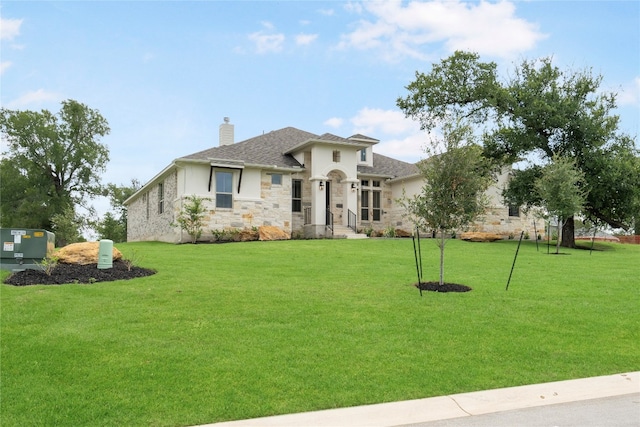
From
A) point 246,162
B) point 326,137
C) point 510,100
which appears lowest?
point 246,162

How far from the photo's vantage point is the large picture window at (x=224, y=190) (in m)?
22.8

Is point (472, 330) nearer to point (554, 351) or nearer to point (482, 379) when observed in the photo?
point (554, 351)

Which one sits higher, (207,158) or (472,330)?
(207,158)

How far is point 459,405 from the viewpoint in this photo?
4.82 meters

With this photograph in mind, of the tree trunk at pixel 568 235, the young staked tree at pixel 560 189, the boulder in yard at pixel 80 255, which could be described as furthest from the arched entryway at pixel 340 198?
the boulder in yard at pixel 80 255

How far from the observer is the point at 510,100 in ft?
78.2

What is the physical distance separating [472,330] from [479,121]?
70.5 feet

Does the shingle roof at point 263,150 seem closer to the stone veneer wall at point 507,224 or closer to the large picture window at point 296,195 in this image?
the large picture window at point 296,195

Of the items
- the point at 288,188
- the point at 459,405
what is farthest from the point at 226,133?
the point at 459,405

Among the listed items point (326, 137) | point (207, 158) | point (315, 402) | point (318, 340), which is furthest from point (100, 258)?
point (326, 137)

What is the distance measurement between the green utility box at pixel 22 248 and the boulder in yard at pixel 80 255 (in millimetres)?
596

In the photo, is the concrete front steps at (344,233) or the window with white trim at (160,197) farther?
the window with white trim at (160,197)

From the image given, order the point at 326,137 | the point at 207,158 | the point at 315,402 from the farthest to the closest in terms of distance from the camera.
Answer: the point at 326,137 → the point at 207,158 → the point at 315,402

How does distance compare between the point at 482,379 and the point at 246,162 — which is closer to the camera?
the point at 482,379
